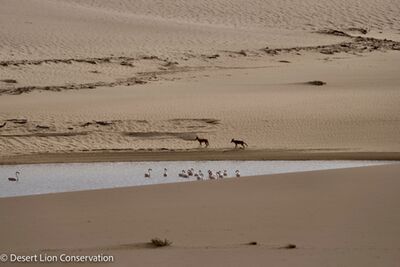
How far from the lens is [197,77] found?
17156 mm

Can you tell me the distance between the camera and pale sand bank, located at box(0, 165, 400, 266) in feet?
20.7

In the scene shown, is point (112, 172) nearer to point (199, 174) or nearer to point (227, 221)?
point (199, 174)

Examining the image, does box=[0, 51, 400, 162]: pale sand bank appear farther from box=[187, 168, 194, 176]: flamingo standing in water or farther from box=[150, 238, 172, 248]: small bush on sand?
box=[150, 238, 172, 248]: small bush on sand

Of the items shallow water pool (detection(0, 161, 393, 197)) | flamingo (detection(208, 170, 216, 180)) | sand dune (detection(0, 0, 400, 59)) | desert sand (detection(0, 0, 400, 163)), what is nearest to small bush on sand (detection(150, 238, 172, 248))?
shallow water pool (detection(0, 161, 393, 197))

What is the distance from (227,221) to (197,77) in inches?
394

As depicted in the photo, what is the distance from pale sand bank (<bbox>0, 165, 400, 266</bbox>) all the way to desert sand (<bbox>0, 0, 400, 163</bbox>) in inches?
109

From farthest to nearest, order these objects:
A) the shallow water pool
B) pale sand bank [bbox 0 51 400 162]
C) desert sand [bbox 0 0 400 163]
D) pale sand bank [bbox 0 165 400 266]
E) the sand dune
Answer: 1. the sand dune
2. desert sand [bbox 0 0 400 163]
3. pale sand bank [bbox 0 51 400 162]
4. the shallow water pool
5. pale sand bank [bbox 0 165 400 266]

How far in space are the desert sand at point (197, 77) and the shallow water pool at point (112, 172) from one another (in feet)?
1.76

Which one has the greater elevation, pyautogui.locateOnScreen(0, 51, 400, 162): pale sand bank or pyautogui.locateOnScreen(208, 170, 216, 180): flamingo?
pyautogui.locateOnScreen(0, 51, 400, 162): pale sand bank

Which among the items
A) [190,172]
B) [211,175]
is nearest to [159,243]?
[211,175]

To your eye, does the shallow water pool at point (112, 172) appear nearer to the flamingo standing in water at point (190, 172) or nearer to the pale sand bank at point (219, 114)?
the flamingo standing in water at point (190, 172)

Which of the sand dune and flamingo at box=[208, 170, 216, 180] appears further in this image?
the sand dune

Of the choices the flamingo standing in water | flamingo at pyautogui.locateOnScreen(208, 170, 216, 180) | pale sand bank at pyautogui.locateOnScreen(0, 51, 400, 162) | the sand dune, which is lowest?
flamingo at pyautogui.locateOnScreen(208, 170, 216, 180)

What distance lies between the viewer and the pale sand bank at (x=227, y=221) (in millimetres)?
6305
